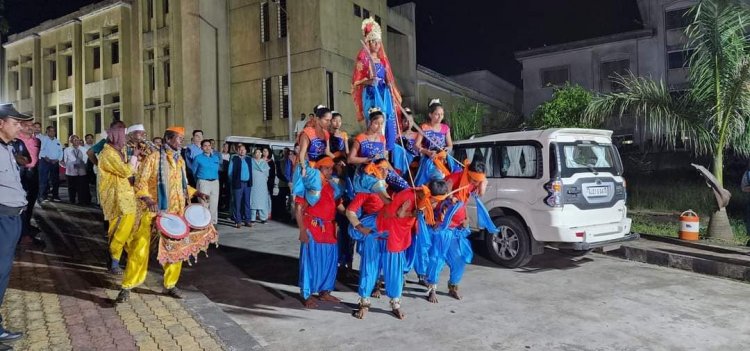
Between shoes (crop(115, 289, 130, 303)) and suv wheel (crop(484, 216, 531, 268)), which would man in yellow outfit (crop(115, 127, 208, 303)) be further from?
suv wheel (crop(484, 216, 531, 268))

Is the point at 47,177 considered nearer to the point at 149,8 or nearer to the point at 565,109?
the point at 565,109

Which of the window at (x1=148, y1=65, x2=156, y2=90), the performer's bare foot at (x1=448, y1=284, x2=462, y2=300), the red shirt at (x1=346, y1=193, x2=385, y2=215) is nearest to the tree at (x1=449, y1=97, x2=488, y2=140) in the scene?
the window at (x1=148, y1=65, x2=156, y2=90)

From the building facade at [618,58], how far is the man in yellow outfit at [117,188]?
21423 millimetres

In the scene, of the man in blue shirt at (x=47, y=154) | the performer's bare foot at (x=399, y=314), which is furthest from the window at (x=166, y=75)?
the performer's bare foot at (x=399, y=314)

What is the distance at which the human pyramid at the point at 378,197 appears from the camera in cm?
484

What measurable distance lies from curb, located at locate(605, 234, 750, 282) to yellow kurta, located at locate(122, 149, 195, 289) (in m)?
6.39

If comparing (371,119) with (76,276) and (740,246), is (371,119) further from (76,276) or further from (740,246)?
(740,246)

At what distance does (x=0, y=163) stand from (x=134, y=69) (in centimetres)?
2509

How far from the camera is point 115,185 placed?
18.5ft

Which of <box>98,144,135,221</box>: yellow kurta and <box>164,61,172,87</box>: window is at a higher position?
<box>164,61,172,87</box>: window

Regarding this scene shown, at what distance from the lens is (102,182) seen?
229 inches

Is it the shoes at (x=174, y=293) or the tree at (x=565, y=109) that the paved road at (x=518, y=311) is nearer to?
the shoes at (x=174, y=293)

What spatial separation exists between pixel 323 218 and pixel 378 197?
2.06ft

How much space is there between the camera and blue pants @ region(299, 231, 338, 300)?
17.1 feet
